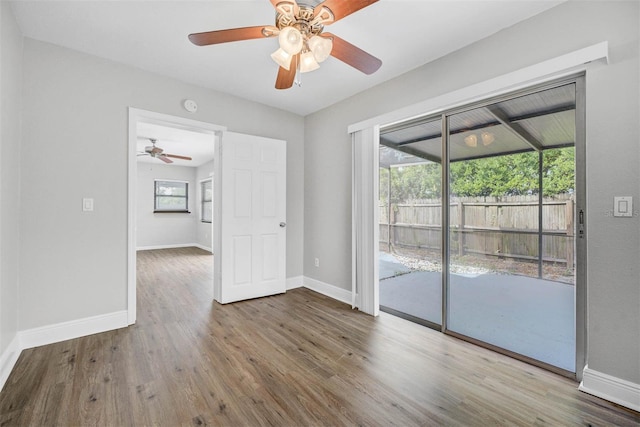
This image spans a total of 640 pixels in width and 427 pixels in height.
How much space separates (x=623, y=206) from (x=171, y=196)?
898cm

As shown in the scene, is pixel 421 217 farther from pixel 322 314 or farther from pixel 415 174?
pixel 322 314

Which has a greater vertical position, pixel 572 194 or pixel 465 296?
pixel 572 194

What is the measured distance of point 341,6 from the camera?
143 centimetres

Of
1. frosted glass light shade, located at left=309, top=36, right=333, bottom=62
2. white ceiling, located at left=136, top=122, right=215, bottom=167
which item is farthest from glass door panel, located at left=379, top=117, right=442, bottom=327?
white ceiling, located at left=136, top=122, right=215, bottom=167

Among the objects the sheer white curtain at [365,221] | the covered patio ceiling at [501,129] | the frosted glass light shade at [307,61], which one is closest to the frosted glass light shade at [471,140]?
the covered patio ceiling at [501,129]

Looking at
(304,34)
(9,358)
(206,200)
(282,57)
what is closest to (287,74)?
(282,57)

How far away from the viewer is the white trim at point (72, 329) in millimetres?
2248

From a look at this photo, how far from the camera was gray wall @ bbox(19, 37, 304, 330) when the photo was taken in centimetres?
228

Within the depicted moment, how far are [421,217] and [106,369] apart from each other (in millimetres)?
2903

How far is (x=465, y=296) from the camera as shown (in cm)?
253

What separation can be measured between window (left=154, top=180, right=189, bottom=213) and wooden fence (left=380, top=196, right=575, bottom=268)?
735cm

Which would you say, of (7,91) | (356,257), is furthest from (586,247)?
(7,91)

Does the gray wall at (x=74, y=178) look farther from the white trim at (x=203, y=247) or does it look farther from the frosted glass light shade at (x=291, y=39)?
the white trim at (x=203, y=247)

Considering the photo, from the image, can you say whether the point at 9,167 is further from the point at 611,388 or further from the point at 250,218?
the point at 611,388
